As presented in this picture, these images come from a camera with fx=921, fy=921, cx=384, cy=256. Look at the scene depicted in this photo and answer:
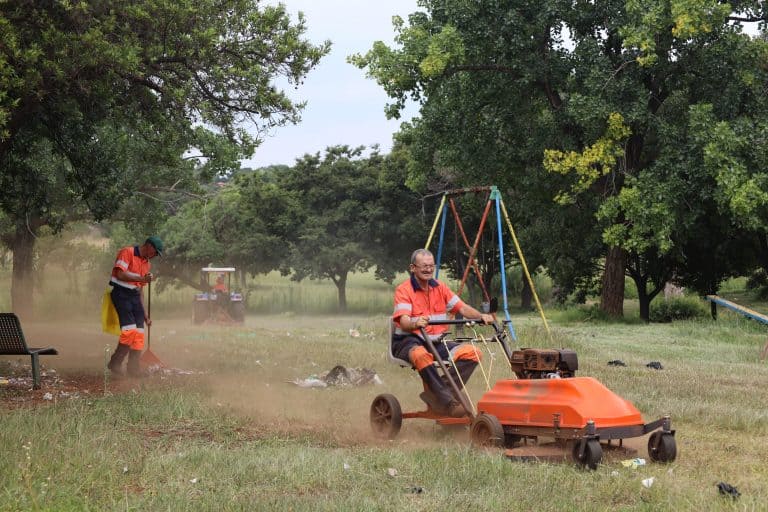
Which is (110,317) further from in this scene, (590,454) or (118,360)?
(590,454)

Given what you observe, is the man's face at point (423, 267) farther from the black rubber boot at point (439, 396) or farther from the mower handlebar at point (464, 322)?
the black rubber boot at point (439, 396)

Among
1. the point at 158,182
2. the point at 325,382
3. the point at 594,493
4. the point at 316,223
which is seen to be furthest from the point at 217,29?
the point at 316,223

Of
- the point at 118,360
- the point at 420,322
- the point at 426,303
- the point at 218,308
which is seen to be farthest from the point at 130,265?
the point at 218,308

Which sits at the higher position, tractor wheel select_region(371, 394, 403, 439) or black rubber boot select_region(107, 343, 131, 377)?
black rubber boot select_region(107, 343, 131, 377)

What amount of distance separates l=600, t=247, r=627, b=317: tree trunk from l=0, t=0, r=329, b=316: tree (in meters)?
16.6

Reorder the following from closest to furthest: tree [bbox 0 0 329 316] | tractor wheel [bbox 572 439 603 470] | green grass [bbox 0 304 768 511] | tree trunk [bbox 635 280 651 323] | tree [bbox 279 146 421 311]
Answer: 1. green grass [bbox 0 304 768 511]
2. tractor wheel [bbox 572 439 603 470]
3. tree [bbox 0 0 329 316]
4. tree trunk [bbox 635 280 651 323]
5. tree [bbox 279 146 421 311]

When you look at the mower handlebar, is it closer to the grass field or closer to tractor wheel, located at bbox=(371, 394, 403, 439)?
tractor wheel, located at bbox=(371, 394, 403, 439)

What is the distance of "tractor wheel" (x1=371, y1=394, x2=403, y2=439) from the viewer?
8445 millimetres

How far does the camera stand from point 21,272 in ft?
101

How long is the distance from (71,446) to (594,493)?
3936mm

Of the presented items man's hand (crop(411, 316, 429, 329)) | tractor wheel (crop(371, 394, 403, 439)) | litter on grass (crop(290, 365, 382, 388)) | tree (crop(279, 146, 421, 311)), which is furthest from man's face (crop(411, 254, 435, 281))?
tree (crop(279, 146, 421, 311))

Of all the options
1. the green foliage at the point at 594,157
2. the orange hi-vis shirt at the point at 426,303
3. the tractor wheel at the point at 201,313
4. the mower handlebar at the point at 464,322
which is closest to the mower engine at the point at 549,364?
the mower handlebar at the point at 464,322

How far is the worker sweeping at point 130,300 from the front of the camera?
12.4 m

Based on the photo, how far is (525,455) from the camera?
7.17 metres
